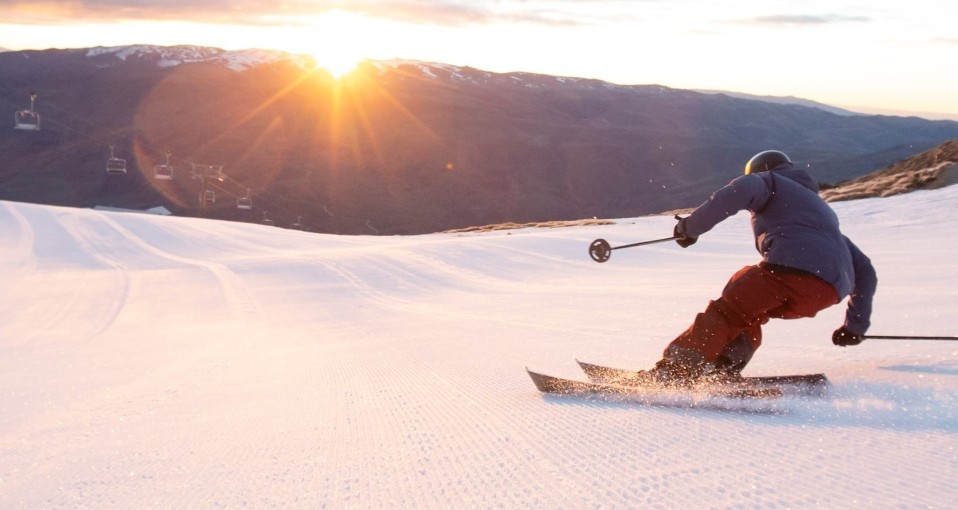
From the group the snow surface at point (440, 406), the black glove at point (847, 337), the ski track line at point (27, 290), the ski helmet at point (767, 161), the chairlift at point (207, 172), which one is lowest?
the ski track line at point (27, 290)

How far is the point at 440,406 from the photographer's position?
13.1 ft

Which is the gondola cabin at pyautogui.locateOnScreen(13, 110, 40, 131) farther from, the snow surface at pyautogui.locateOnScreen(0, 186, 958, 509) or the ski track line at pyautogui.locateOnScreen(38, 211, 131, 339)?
the snow surface at pyautogui.locateOnScreen(0, 186, 958, 509)

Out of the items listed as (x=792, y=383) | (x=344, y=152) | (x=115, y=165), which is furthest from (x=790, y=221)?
(x=344, y=152)

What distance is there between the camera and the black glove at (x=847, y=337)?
4180 mm

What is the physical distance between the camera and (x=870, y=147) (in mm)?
196000

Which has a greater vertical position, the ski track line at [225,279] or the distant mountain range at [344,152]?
the distant mountain range at [344,152]

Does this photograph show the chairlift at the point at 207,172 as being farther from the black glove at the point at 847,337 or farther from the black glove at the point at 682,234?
the black glove at the point at 847,337

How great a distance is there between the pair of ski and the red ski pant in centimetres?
20

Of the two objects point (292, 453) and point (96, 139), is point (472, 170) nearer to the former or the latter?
point (96, 139)

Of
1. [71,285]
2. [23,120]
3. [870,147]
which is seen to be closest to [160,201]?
[23,120]

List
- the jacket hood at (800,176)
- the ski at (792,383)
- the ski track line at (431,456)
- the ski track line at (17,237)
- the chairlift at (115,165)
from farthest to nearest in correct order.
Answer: the chairlift at (115,165)
the ski track line at (17,237)
the jacket hood at (800,176)
the ski at (792,383)
the ski track line at (431,456)

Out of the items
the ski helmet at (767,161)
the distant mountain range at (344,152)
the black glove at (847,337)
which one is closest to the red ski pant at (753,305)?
the black glove at (847,337)

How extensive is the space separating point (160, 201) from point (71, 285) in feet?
296

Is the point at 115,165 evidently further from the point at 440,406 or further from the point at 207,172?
the point at 440,406
